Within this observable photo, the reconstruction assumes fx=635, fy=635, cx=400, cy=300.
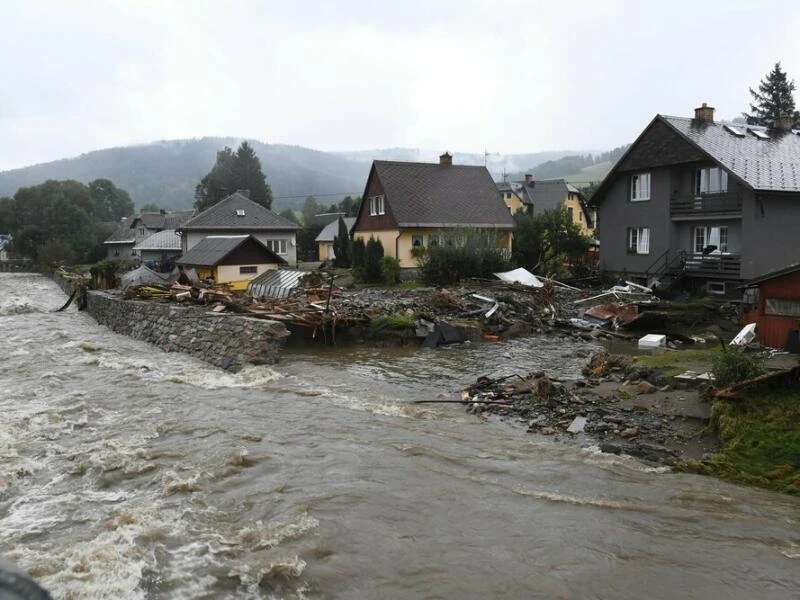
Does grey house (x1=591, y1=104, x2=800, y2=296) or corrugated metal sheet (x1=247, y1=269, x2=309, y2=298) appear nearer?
grey house (x1=591, y1=104, x2=800, y2=296)

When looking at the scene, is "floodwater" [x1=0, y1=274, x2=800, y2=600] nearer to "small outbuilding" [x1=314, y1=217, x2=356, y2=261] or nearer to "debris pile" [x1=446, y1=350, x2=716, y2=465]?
"debris pile" [x1=446, y1=350, x2=716, y2=465]

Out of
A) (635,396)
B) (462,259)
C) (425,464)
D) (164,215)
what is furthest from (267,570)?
(164,215)

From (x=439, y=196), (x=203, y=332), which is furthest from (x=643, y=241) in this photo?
(x=203, y=332)

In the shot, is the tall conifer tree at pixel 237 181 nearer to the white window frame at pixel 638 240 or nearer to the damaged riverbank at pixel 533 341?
the damaged riverbank at pixel 533 341

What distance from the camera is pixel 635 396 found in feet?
41.7

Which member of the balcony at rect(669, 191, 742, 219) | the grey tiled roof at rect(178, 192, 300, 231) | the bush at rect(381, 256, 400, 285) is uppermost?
the grey tiled roof at rect(178, 192, 300, 231)

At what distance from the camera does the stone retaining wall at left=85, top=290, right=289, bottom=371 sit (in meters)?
18.2

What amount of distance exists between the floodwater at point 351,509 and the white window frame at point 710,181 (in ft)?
67.1

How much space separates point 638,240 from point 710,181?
4.70 metres

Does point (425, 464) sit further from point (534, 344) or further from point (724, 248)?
point (724, 248)

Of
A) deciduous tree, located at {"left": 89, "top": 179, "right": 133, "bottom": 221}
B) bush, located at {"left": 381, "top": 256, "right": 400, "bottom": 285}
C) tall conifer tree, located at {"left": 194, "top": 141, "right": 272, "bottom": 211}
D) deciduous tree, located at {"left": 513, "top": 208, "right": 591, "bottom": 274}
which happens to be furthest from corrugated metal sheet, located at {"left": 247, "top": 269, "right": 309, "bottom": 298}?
deciduous tree, located at {"left": 89, "top": 179, "right": 133, "bottom": 221}

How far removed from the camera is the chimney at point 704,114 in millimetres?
30741

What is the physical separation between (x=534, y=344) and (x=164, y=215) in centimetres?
5900

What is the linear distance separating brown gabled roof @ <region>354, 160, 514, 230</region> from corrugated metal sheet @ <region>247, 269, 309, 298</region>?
9.79 meters
